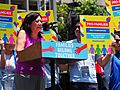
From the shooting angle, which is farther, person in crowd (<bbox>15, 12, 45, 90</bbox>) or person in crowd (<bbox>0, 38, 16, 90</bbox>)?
person in crowd (<bbox>0, 38, 16, 90</bbox>)

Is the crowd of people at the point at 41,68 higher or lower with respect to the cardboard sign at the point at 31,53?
lower

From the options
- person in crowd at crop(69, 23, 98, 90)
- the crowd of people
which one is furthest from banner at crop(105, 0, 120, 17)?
person in crowd at crop(69, 23, 98, 90)

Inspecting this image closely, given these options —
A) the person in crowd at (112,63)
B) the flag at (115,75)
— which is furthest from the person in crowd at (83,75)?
the flag at (115,75)

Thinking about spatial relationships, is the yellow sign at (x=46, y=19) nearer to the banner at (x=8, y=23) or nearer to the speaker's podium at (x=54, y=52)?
the banner at (x=8, y=23)

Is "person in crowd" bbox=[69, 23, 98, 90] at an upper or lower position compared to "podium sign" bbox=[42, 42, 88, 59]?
lower

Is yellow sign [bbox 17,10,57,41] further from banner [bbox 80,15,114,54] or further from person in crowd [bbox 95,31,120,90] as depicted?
person in crowd [bbox 95,31,120,90]

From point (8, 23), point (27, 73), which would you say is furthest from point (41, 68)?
point (8, 23)

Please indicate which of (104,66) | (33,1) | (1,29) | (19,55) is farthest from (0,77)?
(33,1)

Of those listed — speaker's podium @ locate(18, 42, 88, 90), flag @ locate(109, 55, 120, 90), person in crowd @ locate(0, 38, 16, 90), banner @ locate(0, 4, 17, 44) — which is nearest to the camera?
speaker's podium @ locate(18, 42, 88, 90)

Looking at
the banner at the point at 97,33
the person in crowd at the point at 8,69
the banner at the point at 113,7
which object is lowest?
the person in crowd at the point at 8,69

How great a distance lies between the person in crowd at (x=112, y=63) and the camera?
4922 millimetres

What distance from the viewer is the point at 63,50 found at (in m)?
3.69

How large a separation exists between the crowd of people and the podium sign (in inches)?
10.7

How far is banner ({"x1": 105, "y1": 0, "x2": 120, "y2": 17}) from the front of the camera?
18.7 ft
